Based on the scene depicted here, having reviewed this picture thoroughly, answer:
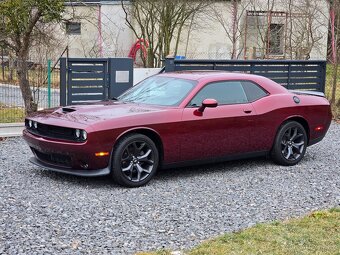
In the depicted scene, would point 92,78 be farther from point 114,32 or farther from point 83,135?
point 114,32

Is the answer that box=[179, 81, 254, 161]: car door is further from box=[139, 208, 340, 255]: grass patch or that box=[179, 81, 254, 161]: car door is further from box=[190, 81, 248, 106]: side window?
box=[139, 208, 340, 255]: grass patch

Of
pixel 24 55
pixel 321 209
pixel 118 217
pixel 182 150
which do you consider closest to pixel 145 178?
pixel 182 150

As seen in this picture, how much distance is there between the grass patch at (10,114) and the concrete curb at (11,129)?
55cm

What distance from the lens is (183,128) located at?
7.49 metres

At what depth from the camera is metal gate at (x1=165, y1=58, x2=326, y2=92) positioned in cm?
1246

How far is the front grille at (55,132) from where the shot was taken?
22.8 feet

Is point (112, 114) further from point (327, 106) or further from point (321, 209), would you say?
point (327, 106)

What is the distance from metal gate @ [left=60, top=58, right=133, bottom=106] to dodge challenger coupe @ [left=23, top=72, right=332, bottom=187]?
3.14m

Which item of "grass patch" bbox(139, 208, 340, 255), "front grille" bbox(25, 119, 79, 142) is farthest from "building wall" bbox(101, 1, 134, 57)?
"grass patch" bbox(139, 208, 340, 255)

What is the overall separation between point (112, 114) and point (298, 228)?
2788 millimetres

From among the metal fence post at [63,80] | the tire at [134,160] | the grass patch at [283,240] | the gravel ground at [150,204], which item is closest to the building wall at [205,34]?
the metal fence post at [63,80]

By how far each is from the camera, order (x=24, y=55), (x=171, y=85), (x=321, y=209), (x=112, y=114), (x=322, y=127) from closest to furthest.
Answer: (x=321, y=209) → (x=112, y=114) → (x=171, y=85) → (x=322, y=127) → (x=24, y=55)

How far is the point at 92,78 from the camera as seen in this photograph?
11.7m

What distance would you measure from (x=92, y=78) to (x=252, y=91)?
4.29m
